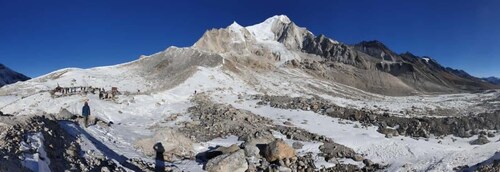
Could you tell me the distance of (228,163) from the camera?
20859 mm

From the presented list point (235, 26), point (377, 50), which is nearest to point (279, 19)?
point (235, 26)

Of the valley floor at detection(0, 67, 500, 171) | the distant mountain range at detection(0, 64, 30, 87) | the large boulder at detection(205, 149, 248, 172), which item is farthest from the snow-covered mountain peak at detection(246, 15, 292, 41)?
the large boulder at detection(205, 149, 248, 172)

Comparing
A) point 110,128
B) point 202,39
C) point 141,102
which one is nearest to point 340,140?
point 110,128

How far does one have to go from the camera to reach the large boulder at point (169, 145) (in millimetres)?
22922

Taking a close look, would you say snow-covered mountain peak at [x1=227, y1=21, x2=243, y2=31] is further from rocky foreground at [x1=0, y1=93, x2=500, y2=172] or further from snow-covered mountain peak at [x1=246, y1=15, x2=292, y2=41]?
rocky foreground at [x1=0, y1=93, x2=500, y2=172]

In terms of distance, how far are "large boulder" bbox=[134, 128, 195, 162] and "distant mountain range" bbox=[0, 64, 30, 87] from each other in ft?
361

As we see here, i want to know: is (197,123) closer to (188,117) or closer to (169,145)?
(188,117)

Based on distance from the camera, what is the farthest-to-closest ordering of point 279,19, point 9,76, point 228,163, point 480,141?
1. point 279,19
2. point 9,76
3. point 480,141
4. point 228,163

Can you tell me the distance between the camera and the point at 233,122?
32.0m

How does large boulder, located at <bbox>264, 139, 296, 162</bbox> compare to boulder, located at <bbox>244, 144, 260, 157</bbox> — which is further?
boulder, located at <bbox>244, 144, 260, 157</bbox>

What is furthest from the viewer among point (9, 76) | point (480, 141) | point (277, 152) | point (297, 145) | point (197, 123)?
point (9, 76)

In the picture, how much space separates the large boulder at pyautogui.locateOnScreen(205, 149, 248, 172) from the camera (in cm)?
2072

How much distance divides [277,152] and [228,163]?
3.62 m

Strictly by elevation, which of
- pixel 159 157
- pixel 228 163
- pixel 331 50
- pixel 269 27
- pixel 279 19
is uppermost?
pixel 279 19
